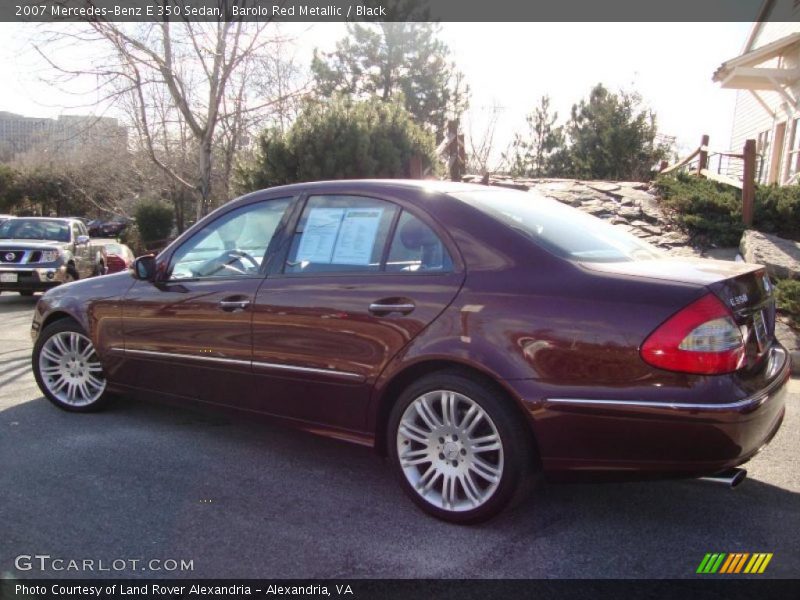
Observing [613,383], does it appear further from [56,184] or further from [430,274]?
[56,184]

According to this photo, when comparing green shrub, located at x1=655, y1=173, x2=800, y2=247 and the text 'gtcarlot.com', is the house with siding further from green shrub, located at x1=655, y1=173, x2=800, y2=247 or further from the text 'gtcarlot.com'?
the text 'gtcarlot.com'

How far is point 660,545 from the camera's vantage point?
2922mm

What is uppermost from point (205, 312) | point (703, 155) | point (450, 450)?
point (703, 155)

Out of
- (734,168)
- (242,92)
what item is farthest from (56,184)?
(734,168)

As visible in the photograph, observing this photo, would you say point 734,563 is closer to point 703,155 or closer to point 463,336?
point 463,336

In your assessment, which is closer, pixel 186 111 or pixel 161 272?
pixel 161 272

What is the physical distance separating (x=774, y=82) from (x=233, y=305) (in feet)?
50.9

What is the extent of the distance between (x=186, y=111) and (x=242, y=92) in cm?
170

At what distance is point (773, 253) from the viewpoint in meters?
8.41

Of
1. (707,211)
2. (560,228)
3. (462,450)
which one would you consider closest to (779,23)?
(707,211)

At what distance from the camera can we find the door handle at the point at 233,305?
12.4 ft

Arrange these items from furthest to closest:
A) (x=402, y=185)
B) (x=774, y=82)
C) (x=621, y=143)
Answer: (x=621, y=143), (x=774, y=82), (x=402, y=185)

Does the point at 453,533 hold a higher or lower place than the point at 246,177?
lower

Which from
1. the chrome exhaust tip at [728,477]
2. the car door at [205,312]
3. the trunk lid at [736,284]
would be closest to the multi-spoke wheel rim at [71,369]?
the car door at [205,312]
